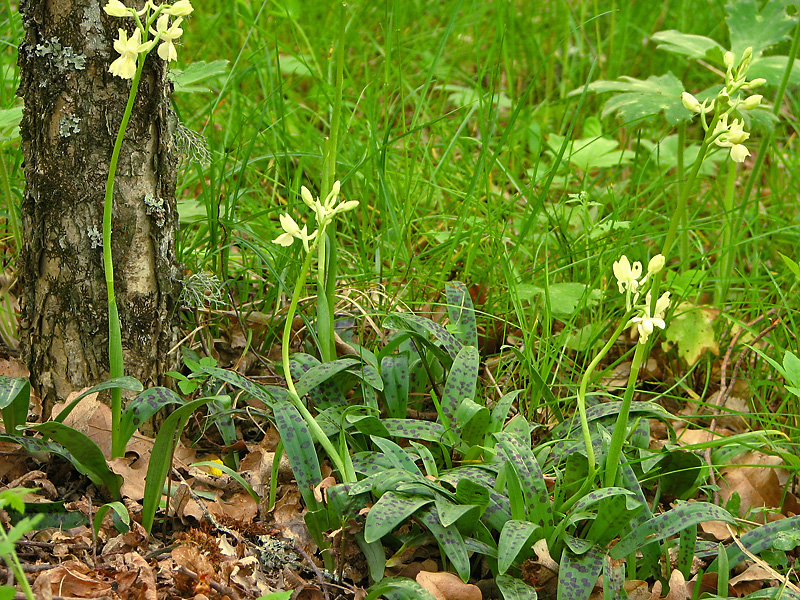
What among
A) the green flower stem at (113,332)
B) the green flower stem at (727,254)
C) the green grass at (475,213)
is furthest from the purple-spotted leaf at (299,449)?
the green flower stem at (727,254)

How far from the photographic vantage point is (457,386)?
1.90m

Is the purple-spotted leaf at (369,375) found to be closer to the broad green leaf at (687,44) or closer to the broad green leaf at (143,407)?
the broad green leaf at (143,407)

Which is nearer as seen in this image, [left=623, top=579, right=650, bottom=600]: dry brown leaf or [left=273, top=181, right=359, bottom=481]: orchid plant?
[left=273, top=181, right=359, bottom=481]: orchid plant

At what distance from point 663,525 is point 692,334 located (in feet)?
3.14

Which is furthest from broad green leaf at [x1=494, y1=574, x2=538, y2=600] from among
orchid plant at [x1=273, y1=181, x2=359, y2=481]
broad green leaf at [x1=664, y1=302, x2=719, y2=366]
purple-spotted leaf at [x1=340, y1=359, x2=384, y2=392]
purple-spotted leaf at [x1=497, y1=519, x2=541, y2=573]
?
broad green leaf at [x1=664, y1=302, x2=719, y2=366]

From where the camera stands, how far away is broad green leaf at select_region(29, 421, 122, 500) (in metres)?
1.49

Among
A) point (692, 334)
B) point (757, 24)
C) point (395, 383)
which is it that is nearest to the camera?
point (395, 383)

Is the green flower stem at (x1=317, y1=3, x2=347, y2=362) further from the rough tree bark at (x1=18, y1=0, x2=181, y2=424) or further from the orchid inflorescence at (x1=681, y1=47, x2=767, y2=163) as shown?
the orchid inflorescence at (x1=681, y1=47, x2=767, y2=163)

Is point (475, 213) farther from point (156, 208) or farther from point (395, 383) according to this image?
point (156, 208)

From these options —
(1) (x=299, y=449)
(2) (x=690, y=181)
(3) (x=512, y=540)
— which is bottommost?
(3) (x=512, y=540)

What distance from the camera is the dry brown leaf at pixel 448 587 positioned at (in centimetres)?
151

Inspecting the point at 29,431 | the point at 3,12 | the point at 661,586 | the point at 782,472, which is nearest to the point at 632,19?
the point at 782,472

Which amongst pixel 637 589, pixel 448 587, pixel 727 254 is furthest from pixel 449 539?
pixel 727 254

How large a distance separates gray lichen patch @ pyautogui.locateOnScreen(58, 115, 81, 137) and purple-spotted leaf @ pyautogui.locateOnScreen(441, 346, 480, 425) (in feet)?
3.61
